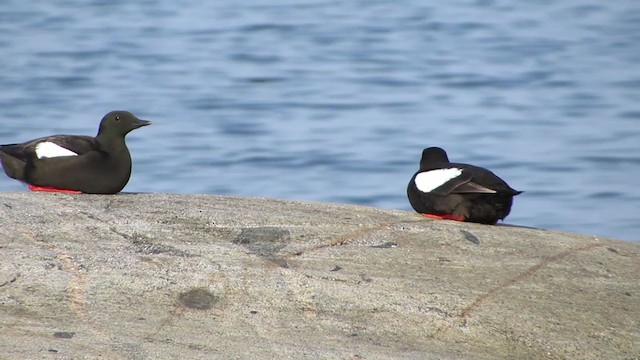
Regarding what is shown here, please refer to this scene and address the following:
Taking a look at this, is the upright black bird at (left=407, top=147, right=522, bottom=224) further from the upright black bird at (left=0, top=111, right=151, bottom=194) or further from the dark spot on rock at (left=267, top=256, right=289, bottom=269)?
the upright black bird at (left=0, top=111, right=151, bottom=194)

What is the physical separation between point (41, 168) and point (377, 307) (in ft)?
8.27

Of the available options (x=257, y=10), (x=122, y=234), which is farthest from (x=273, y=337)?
(x=257, y=10)

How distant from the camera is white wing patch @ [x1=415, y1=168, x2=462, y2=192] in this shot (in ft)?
23.7

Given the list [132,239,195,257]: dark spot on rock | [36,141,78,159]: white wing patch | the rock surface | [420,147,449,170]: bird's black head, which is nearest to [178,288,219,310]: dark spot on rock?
the rock surface

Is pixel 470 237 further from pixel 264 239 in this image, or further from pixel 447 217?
pixel 264 239

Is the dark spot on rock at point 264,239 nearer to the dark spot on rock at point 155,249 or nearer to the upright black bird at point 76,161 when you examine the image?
the dark spot on rock at point 155,249

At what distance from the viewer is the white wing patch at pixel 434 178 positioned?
23.7 ft

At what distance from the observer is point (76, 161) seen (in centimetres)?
708

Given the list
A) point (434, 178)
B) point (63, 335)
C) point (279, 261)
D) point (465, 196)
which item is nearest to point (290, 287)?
point (279, 261)

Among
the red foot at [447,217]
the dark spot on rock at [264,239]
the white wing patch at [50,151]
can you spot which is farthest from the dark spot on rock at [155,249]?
the red foot at [447,217]

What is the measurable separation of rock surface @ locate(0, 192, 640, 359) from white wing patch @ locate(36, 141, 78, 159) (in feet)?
1.77

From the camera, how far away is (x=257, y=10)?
28.1 m

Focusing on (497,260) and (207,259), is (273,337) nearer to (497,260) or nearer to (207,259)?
(207,259)

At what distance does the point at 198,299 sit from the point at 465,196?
216 cm
